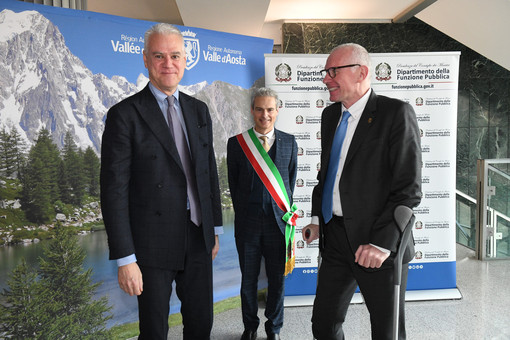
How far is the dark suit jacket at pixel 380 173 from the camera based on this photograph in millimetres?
1782

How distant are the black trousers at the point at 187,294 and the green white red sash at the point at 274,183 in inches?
38.7

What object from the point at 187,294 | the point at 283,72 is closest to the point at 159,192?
the point at 187,294

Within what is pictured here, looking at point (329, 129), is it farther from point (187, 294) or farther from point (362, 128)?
point (187, 294)

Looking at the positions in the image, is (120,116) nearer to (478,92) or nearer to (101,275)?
(101,275)

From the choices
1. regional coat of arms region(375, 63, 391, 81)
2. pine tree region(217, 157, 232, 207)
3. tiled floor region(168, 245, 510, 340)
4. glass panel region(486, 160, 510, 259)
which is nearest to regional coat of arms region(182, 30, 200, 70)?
pine tree region(217, 157, 232, 207)

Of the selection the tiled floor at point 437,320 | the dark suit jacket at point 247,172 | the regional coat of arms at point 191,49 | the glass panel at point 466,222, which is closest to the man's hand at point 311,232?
the dark suit jacket at point 247,172

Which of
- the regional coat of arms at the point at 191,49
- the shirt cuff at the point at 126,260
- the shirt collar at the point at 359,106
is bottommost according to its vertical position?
the shirt cuff at the point at 126,260

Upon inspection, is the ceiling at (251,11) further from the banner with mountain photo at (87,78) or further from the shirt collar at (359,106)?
the shirt collar at (359,106)

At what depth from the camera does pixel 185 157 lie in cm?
188

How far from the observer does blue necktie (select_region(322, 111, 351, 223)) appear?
79.0 inches

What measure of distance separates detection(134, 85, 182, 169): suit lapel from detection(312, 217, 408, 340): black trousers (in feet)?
2.66

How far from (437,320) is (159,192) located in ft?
8.43

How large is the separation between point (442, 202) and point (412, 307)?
Answer: 0.90m

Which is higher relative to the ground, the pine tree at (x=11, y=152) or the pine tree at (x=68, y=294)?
the pine tree at (x=11, y=152)
